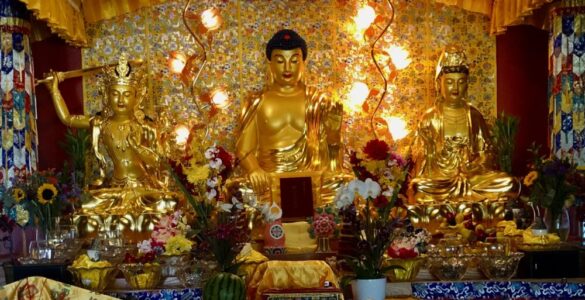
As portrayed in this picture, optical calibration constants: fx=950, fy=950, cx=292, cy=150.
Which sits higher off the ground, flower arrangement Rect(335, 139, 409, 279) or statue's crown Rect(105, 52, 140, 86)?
statue's crown Rect(105, 52, 140, 86)

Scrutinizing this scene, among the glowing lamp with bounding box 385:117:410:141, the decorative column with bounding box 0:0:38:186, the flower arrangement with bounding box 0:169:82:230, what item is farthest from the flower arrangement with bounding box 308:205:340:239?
the decorative column with bounding box 0:0:38:186

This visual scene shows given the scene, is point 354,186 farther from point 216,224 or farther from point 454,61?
point 454,61

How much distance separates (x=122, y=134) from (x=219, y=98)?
1108 mm

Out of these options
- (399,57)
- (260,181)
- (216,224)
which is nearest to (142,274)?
(216,224)

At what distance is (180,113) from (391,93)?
2.01 meters

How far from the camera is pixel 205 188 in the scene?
197 inches

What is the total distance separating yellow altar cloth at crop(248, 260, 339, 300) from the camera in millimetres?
5062

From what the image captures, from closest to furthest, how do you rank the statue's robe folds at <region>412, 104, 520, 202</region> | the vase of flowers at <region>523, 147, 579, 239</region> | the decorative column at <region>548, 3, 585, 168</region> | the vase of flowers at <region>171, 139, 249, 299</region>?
the vase of flowers at <region>171, 139, 249, 299</region> < the vase of flowers at <region>523, 147, 579, 239</region> < the decorative column at <region>548, 3, 585, 168</region> < the statue's robe folds at <region>412, 104, 520, 202</region>

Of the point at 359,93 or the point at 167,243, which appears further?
the point at 359,93

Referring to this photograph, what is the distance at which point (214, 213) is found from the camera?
4.97 meters

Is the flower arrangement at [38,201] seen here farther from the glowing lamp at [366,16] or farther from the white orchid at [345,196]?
the glowing lamp at [366,16]

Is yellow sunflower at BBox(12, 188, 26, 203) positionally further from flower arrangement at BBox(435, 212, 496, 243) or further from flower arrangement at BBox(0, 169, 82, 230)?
flower arrangement at BBox(435, 212, 496, 243)

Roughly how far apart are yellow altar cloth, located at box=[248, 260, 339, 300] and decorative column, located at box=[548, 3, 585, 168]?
3331 millimetres

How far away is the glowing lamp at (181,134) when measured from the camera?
891 cm
